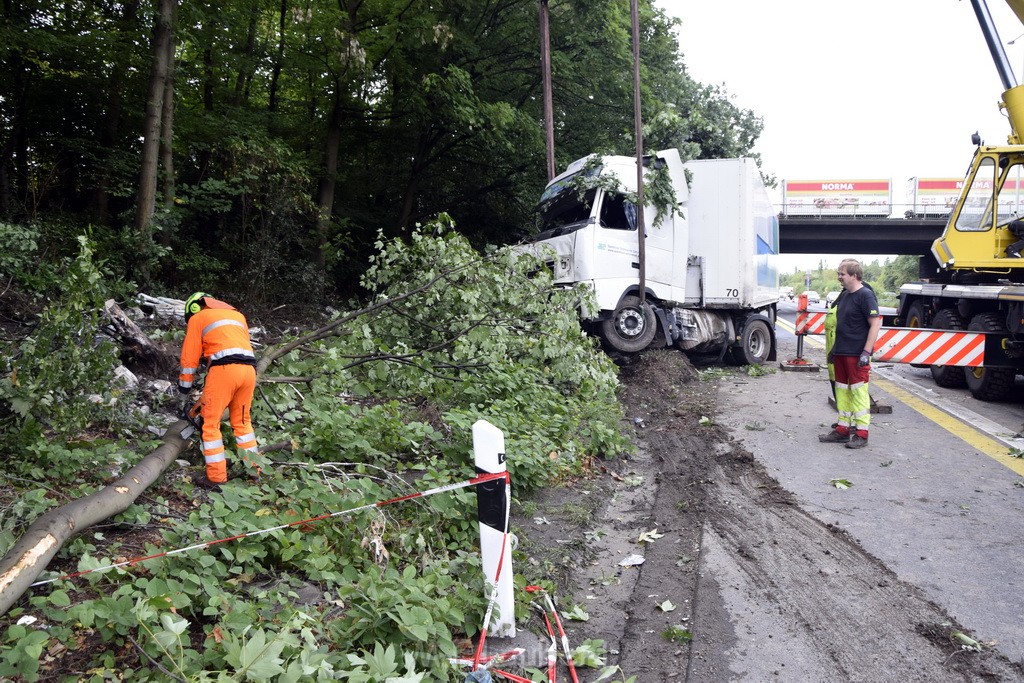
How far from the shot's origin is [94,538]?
3.76 metres

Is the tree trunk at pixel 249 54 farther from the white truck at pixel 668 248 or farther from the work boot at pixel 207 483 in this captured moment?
the work boot at pixel 207 483

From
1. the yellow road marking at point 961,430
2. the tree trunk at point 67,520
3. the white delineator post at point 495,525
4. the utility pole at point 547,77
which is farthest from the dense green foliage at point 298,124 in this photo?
the white delineator post at point 495,525

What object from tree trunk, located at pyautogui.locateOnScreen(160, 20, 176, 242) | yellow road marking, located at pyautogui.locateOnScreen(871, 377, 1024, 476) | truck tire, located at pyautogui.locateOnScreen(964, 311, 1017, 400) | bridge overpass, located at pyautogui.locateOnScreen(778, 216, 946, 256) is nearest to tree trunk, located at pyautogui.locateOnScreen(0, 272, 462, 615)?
yellow road marking, located at pyautogui.locateOnScreen(871, 377, 1024, 476)

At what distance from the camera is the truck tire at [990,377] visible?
9594 millimetres

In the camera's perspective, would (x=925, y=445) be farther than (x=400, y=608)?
Yes

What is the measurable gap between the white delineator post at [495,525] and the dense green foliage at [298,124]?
8967mm

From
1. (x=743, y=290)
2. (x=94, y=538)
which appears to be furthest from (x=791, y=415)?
(x=94, y=538)

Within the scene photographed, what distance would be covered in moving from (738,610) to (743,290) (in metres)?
10.0

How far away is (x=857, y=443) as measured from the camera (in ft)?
23.5

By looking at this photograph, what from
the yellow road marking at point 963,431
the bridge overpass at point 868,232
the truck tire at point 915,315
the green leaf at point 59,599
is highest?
the bridge overpass at point 868,232

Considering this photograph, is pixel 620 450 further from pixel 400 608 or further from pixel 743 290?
pixel 743 290

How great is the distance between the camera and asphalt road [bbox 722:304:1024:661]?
158 inches

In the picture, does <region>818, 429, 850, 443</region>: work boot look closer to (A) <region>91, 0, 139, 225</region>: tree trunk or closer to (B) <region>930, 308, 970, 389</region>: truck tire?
(B) <region>930, 308, 970, 389</region>: truck tire

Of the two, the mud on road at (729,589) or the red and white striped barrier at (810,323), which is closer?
the mud on road at (729,589)
